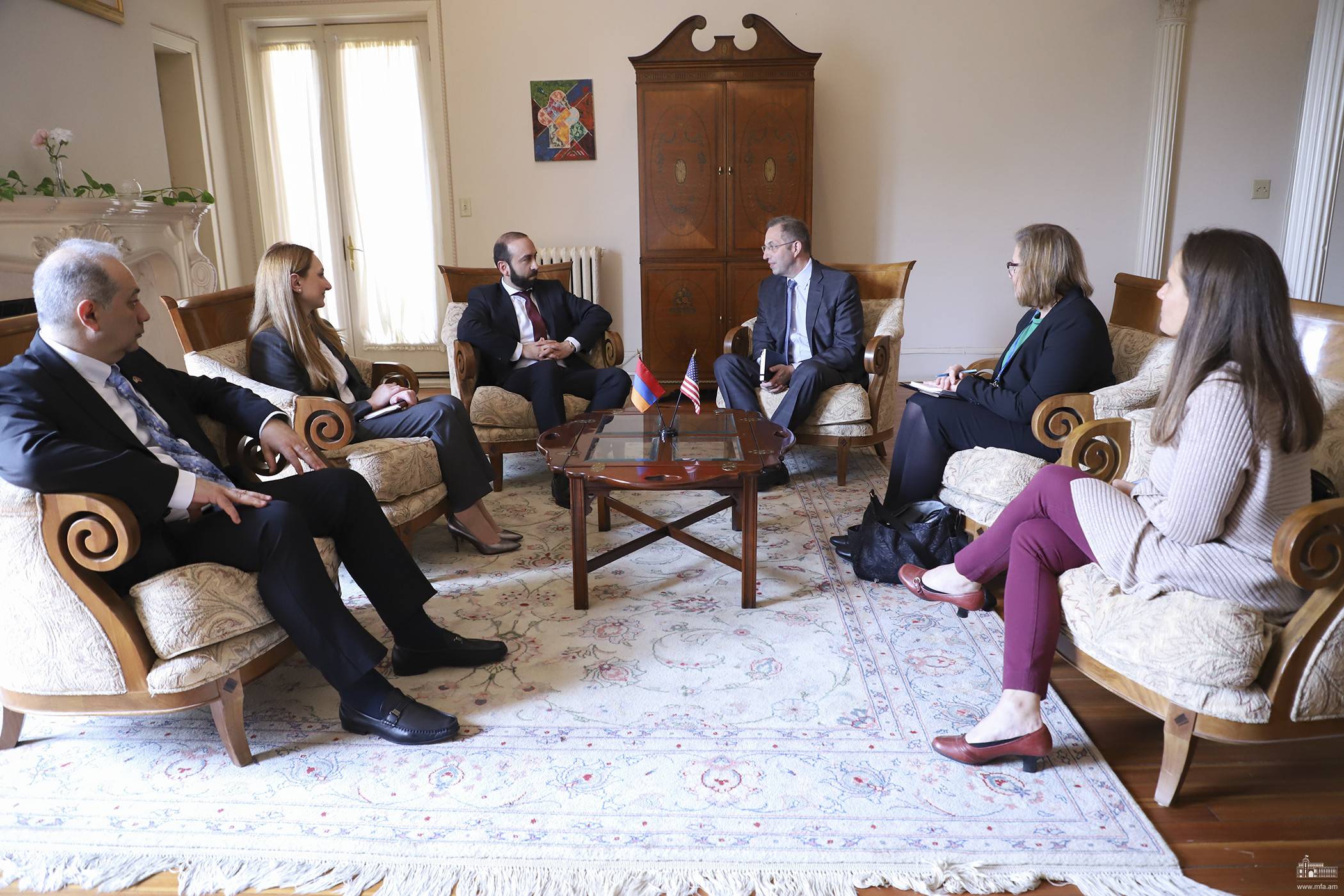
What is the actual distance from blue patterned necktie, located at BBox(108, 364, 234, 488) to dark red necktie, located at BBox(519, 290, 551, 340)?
2.05 metres

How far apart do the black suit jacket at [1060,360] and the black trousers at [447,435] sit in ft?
5.82

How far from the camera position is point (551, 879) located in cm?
168

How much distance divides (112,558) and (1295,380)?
91.2 inches

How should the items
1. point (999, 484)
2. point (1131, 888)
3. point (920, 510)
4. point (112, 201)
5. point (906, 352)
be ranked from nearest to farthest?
1. point (1131, 888)
2. point (999, 484)
3. point (920, 510)
4. point (112, 201)
5. point (906, 352)

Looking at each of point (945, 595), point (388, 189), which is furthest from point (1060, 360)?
point (388, 189)

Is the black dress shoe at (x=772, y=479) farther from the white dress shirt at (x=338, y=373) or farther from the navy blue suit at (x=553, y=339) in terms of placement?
the white dress shirt at (x=338, y=373)

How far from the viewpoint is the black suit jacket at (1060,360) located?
2871mm

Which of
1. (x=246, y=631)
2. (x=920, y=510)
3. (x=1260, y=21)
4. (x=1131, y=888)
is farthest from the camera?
(x=1260, y=21)

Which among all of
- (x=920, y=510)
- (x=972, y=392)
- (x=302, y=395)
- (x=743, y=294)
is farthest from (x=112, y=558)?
(x=743, y=294)

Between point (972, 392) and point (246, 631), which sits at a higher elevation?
point (972, 392)

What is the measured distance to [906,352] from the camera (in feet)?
20.5

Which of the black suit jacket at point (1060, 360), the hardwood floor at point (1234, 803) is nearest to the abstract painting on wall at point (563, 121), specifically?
the black suit jacket at point (1060, 360)

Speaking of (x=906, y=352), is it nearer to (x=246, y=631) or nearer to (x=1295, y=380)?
(x=1295, y=380)

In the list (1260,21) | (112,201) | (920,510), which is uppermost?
(1260,21)
